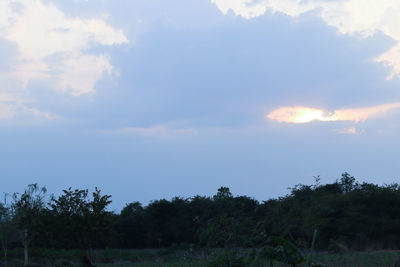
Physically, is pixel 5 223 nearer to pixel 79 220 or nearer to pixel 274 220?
pixel 79 220

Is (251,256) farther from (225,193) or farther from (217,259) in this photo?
(225,193)

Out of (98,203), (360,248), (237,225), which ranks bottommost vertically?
(360,248)

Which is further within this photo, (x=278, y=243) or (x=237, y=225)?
(x=237, y=225)

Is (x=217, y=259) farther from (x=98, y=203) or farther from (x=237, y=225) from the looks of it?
(x=98, y=203)

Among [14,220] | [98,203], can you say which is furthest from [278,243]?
[14,220]

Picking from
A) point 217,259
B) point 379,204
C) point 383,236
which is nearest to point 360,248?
point 383,236

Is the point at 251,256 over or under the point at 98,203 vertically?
under

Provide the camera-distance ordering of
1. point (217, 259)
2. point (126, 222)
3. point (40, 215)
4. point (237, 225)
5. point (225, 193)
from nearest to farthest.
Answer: point (217, 259), point (237, 225), point (225, 193), point (40, 215), point (126, 222)

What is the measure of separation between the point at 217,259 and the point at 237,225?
9.24 ft

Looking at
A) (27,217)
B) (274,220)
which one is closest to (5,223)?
(27,217)

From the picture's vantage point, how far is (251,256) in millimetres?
11836

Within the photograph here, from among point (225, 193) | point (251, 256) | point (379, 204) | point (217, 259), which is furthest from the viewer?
point (379, 204)

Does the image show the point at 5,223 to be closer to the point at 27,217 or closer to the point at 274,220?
the point at 27,217

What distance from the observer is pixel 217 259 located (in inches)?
519
